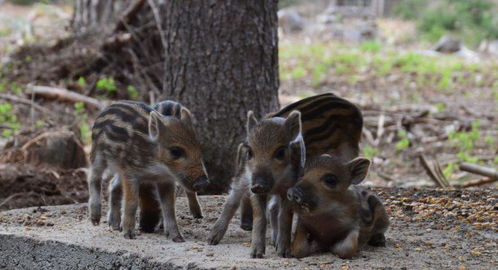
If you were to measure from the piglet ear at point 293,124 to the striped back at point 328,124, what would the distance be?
831 millimetres

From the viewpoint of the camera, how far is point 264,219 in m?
4.56

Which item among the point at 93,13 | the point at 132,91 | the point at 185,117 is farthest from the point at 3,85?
the point at 185,117

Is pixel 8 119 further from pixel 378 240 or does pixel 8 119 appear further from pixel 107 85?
pixel 378 240

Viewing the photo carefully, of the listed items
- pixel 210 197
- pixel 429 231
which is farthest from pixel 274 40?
pixel 429 231

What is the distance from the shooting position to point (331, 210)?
4.40 m

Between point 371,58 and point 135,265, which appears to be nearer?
point 135,265

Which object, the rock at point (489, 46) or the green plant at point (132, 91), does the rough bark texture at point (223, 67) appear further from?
the rock at point (489, 46)

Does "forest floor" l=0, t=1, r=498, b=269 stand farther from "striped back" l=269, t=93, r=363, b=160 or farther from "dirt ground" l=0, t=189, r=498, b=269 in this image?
"striped back" l=269, t=93, r=363, b=160

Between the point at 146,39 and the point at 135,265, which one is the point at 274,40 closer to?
the point at 135,265

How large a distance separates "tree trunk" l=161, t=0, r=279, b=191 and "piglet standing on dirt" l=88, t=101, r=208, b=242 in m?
1.83

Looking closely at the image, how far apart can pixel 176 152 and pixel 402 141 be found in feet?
21.3

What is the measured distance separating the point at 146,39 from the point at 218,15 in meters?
5.11

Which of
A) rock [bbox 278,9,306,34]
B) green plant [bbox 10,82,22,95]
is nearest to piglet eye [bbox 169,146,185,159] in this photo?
green plant [bbox 10,82,22,95]

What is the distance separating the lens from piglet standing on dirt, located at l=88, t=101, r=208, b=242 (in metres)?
4.80
